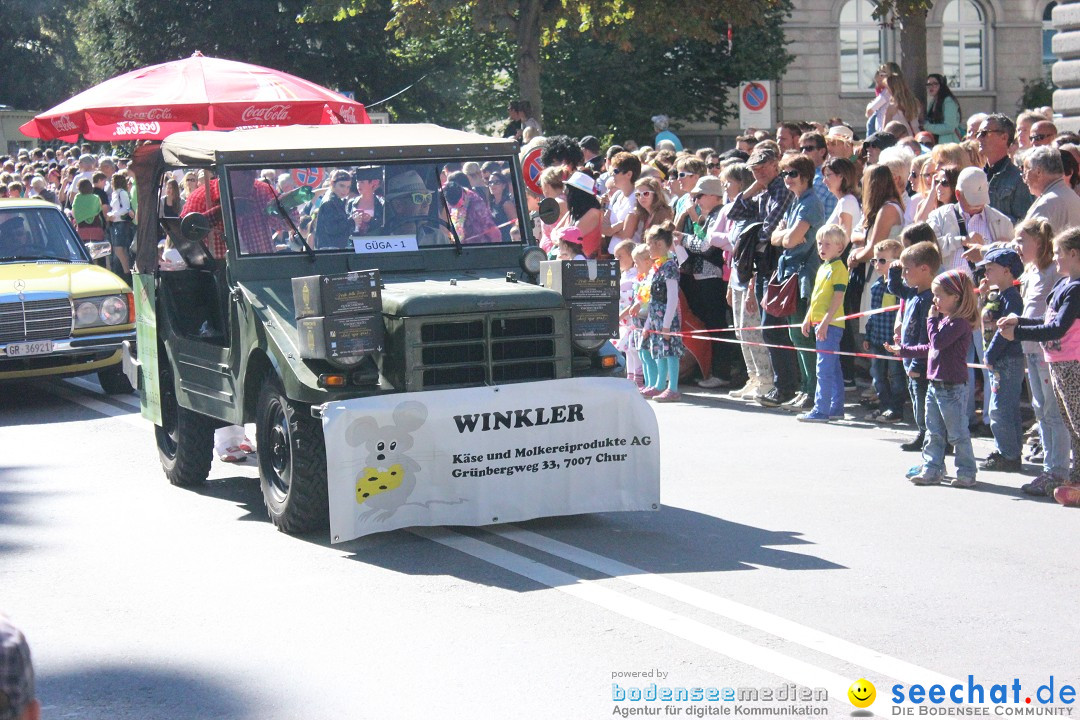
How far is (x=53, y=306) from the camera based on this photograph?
533 inches

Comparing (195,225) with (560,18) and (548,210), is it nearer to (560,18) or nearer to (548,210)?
(548,210)

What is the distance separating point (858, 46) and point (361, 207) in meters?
39.5

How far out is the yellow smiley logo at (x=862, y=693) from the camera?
5273 mm

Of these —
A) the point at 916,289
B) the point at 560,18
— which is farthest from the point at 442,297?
the point at 560,18

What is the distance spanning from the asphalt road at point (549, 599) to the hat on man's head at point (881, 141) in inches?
172

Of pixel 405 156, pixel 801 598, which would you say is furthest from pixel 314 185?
pixel 801 598

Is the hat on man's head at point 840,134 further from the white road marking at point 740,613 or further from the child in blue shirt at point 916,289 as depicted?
the white road marking at point 740,613

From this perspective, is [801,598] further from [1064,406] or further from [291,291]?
[291,291]

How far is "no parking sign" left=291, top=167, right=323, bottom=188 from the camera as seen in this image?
8.90 meters

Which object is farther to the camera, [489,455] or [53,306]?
[53,306]

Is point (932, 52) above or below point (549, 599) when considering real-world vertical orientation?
above

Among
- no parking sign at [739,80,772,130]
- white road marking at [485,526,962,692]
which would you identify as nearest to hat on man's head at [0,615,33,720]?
white road marking at [485,526,962,692]

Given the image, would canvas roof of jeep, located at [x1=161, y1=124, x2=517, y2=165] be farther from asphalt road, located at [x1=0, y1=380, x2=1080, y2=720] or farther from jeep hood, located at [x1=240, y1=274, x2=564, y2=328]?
asphalt road, located at [x1=0, y1=380, x2=1080, y2=720]

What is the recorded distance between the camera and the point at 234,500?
950 cm
